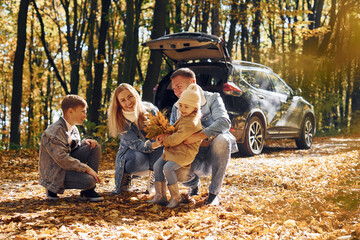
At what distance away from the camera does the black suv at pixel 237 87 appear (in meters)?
7.50

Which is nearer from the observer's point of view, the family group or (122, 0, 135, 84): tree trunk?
the family group

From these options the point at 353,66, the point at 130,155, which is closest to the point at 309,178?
the point at 130,155

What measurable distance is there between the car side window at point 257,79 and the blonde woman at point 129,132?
4104 mm

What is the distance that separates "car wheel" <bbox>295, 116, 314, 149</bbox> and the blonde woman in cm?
687

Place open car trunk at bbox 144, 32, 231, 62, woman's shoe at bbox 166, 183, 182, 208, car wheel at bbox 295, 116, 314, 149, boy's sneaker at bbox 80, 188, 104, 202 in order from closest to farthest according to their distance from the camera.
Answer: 1. woman's shoe at bbox 166, 183, 182, 208
2. boy's sneaker at bbox 80, 188, 104, 202
3. open car trunk at bbox 144, 32, 231, 62
4. car wheel at bbox 295, 116, 314, 149

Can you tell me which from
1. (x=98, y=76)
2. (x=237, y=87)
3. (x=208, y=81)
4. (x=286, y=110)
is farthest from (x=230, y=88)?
(x=98, y=76)

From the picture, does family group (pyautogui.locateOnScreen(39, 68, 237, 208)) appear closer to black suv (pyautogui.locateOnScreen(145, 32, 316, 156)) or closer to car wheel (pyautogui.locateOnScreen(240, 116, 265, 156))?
black suv (pyautogui.locateOnScreen(145, 32, 316, 156))

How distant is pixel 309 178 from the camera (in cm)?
623

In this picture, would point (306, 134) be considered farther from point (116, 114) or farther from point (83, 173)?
point (83, 173)

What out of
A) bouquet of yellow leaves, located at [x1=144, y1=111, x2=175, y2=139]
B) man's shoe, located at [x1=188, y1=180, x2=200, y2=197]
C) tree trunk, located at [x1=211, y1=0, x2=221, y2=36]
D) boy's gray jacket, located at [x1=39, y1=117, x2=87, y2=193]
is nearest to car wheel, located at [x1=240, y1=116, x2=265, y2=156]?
man's shoe, located at [x1=188, y1=180, x2=200, y2=197]

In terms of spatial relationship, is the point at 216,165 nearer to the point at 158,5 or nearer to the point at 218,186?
the point at 218,186

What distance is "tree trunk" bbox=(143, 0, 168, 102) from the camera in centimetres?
1104

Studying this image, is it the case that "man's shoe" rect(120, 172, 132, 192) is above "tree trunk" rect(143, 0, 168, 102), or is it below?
below

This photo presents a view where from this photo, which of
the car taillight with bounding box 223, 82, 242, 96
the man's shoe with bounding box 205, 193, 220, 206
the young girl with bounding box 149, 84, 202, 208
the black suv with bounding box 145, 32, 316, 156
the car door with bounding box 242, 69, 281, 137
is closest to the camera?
the young girl with bounding box 149, 84, 202, 208
